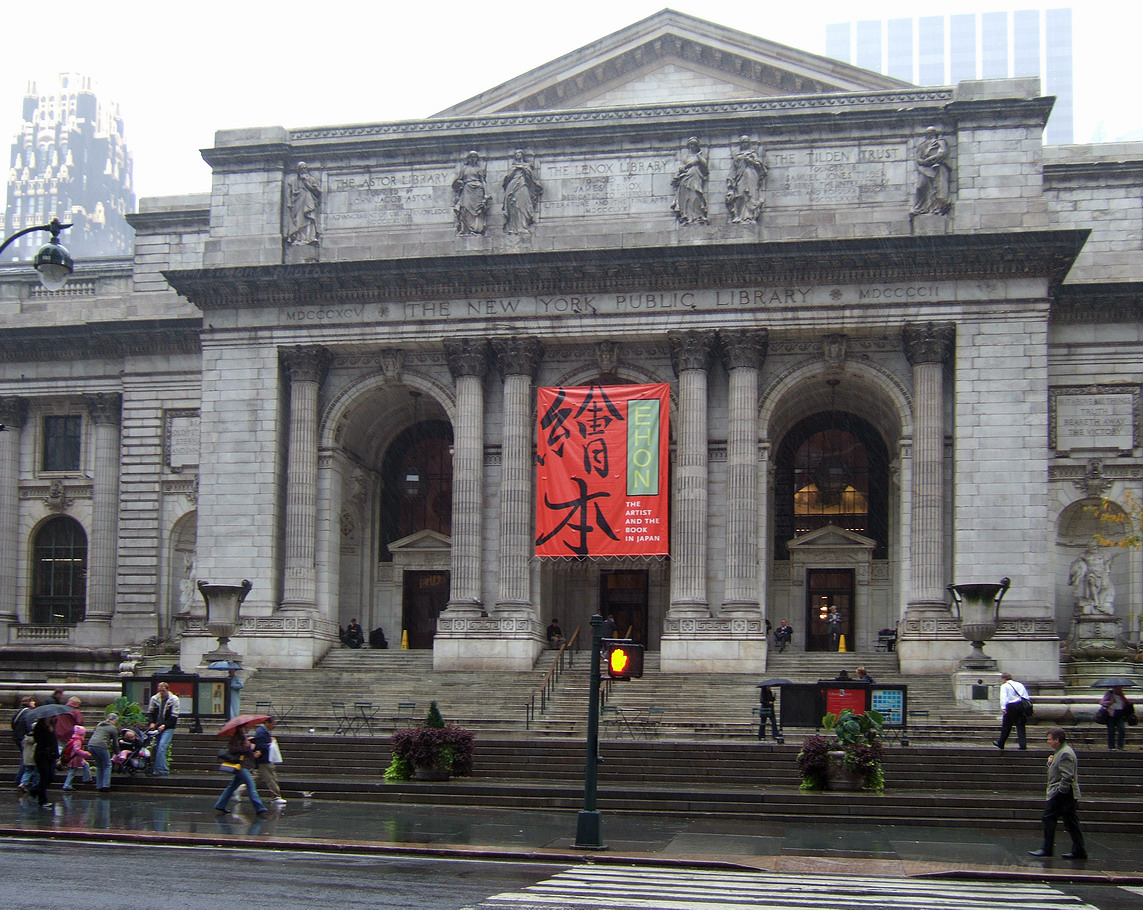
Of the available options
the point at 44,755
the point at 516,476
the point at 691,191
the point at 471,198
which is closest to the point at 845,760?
the point at 44,755

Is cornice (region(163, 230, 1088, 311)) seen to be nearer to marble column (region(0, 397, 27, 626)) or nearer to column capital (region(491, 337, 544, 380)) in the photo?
column capital (region(491, 337, 544, 380))

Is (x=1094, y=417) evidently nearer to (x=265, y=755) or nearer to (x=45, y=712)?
(x=265, y=755)

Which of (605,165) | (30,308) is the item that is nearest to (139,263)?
(30,308)

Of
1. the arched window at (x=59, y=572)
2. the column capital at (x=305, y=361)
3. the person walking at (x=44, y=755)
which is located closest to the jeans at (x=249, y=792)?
the person walking at (x=44, y=755)

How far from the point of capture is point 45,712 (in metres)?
26.1

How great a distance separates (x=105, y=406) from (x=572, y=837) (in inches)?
1427

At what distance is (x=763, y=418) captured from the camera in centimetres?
4456

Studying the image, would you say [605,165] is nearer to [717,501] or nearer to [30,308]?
[717,501]

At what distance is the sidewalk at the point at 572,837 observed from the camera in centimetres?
2027

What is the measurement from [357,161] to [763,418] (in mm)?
16332

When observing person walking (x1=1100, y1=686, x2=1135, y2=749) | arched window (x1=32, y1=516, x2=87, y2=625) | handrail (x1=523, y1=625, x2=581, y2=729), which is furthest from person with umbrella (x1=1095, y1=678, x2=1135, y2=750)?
arched window (x1=32, y1=516, x2=87, y2=625)

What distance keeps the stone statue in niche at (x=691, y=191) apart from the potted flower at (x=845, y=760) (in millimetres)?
20971

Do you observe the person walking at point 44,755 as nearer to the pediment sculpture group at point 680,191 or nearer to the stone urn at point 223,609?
the stone urn at point 223,609

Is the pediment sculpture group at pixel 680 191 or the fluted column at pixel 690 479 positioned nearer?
the fluted column at pixel 690 479
